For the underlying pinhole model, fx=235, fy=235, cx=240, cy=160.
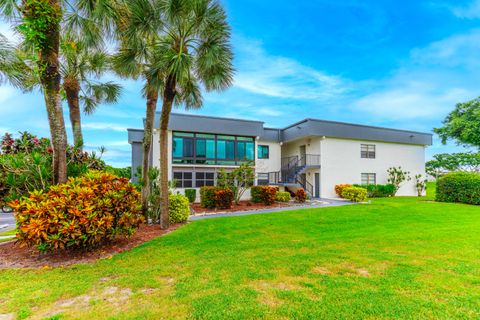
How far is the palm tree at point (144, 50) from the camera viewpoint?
23.4 feet

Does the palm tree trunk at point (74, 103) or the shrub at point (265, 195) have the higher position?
the palm tree trunk at point (74, 103)

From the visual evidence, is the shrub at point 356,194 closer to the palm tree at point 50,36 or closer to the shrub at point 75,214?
the shrub at point 75,214

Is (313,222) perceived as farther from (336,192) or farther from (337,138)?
(337,138)

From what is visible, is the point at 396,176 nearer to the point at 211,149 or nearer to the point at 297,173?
the point at 297,173

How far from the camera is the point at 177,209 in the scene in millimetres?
9281

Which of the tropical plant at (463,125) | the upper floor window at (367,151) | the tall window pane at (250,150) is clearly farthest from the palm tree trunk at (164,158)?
the tropical plant at (463,125)

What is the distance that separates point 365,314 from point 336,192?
1755 centimetres

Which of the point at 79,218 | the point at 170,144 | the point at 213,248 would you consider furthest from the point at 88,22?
the point at 170,144

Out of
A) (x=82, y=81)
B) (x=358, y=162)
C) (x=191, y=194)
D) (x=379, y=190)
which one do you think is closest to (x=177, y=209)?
(x=82, y=81)

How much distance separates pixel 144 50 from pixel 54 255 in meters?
6.71

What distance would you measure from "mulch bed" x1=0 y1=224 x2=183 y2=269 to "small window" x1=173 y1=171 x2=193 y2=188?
1062cm

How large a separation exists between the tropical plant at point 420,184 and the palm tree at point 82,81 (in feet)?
85.4

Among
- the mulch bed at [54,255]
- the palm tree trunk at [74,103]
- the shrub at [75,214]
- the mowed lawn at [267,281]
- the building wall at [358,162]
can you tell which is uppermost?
the palm tree trunk at [74,103]

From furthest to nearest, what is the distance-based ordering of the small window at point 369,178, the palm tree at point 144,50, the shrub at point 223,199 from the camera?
the small window at point 369,178
the shrub at point 223,199
the palm tree at point 144,50
